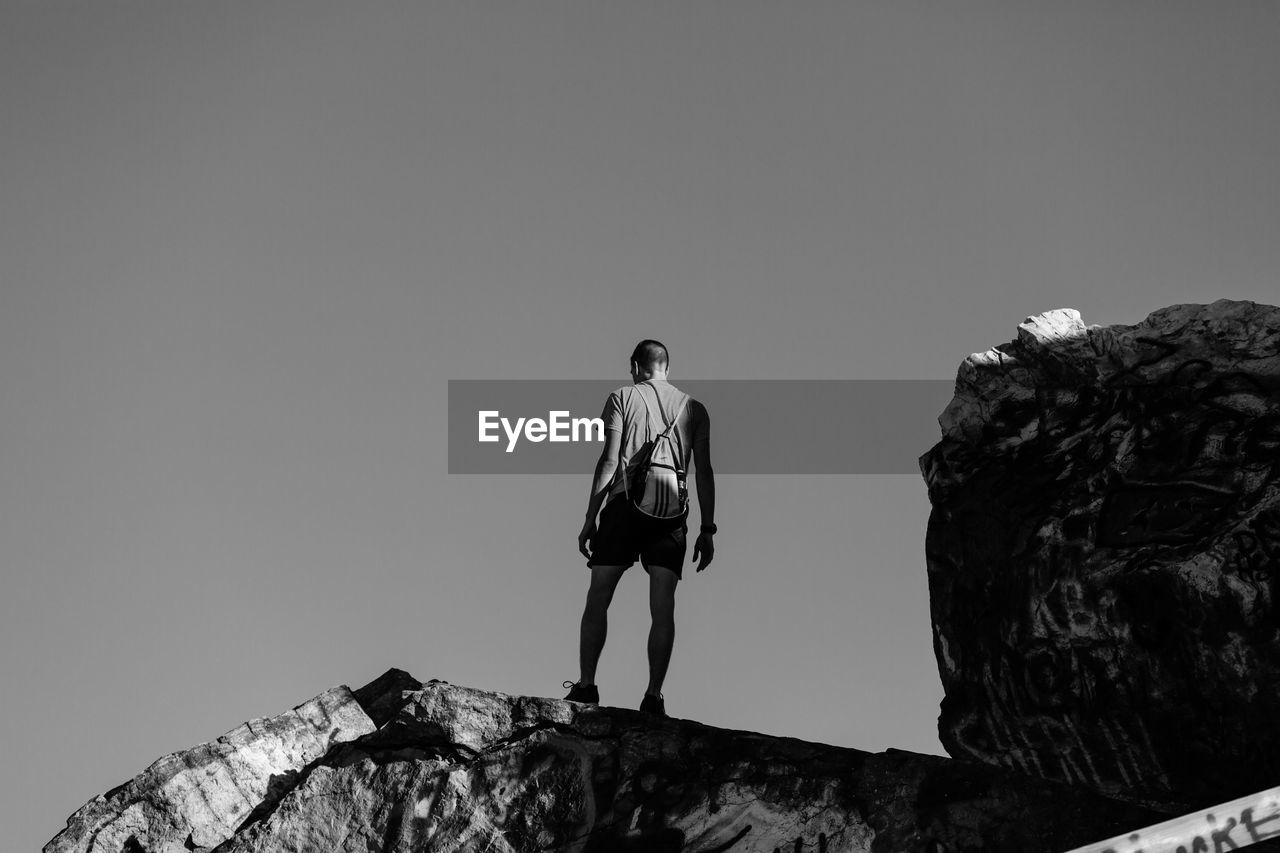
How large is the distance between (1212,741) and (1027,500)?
1360 mm

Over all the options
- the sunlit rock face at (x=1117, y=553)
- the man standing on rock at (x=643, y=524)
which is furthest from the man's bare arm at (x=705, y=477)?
the sunlit rock face at (x=1117, y=553)

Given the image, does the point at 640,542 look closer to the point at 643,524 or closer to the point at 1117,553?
the point at 643,524

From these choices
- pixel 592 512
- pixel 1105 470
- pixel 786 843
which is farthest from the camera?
pixel 592 512

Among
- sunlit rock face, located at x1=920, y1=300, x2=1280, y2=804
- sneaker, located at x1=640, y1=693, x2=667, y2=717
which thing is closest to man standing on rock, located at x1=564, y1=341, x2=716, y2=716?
sneaker, located at x1=640, y1=693, x2=667, y2=717

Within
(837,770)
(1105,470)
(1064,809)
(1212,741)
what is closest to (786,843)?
(837,770)

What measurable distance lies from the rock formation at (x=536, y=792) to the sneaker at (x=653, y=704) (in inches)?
8.5

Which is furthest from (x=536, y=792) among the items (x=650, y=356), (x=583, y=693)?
(x=650, y=356)

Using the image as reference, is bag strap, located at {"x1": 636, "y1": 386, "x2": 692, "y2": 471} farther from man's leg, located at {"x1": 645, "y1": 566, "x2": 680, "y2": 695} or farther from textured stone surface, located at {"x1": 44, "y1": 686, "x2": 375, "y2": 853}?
textured stone surface, located at {"x1": 44, "y1": 686, "x2": 375, "y2": 853}

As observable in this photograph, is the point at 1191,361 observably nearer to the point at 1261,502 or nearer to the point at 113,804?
the point at 1261,502

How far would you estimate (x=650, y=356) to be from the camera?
7426mm

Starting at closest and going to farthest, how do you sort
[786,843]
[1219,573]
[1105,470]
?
[1219,573] → [786,843] → [1105,470]

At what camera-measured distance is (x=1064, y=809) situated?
17.6 feet

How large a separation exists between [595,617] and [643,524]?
0.52 meters

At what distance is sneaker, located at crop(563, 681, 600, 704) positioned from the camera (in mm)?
6770
